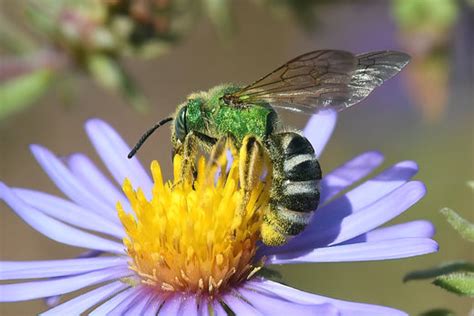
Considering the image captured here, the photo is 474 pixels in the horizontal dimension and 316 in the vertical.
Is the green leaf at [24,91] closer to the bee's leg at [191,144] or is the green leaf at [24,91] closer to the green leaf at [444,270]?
Answer: the bee's leg at [191,144]

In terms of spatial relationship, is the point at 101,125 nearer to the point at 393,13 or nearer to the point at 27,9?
the point at 27,9

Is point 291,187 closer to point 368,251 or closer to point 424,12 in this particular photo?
point 368,251

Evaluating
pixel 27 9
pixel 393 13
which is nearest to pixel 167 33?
pixel 27 9

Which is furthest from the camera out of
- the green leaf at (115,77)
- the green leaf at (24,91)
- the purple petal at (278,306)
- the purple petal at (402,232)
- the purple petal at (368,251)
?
the green leaf at (24,91)

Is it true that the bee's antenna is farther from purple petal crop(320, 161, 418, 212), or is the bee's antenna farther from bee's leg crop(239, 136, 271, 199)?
purple petal crop(320, 161, 418, 212)

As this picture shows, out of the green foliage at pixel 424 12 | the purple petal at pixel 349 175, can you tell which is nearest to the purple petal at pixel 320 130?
the purple petal at pixel 349 175

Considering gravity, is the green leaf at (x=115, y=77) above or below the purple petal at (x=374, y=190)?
above

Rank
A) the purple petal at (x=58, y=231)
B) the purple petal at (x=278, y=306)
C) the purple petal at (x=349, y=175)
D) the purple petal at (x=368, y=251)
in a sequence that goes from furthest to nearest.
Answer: the purple petal at (x=349, y=175) → the purple petal at (x=58, y=231) → the purple petal at (x=368, y=251) → the purple petal at (x=278, y=306)

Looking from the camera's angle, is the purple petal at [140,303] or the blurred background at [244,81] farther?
the blurred background at [244,81]

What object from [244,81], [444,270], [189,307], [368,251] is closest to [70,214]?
[189,307]
